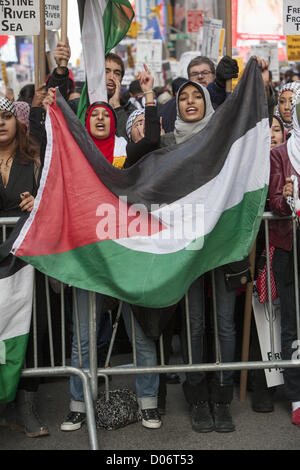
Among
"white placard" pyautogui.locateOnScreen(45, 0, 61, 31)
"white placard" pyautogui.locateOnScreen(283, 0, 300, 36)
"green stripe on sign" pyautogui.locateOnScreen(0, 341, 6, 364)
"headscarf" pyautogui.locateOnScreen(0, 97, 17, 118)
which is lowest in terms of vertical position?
"green stripe on sign" pyautogui.locateOnScreen(0, 341, 6, 364)

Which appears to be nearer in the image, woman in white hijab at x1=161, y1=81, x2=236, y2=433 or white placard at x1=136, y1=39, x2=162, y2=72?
woman in white hijab at x1=161, y1=81, x2=236, y2=433

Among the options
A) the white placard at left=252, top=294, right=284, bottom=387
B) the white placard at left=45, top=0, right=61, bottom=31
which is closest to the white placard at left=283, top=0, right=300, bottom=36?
the white placard at left=45, top=0, right=61, bottom=31

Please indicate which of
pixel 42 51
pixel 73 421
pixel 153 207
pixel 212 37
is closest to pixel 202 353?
pixel 73 421

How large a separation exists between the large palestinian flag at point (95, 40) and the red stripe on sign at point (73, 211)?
0.76 m

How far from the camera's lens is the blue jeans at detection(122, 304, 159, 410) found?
179 inches

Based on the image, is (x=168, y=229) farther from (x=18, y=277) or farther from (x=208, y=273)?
(x=18, y=277)

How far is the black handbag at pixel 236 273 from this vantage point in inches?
178

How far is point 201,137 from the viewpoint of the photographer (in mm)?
4445

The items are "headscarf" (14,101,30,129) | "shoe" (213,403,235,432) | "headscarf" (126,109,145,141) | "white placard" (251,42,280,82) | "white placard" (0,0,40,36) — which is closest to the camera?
"shoe" (213,403,235,432)

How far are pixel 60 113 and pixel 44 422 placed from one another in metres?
2.15

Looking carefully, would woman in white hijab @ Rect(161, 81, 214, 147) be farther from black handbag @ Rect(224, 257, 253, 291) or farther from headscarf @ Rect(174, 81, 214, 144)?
black handbag @ Rect(224, 257, 253, 291)

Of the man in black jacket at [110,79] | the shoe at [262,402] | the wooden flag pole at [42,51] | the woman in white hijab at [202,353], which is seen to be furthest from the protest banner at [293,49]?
the shoe at [262,402]

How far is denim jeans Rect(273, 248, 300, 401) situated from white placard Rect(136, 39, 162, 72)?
7928 mm

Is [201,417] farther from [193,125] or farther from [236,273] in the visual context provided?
[193,125]
